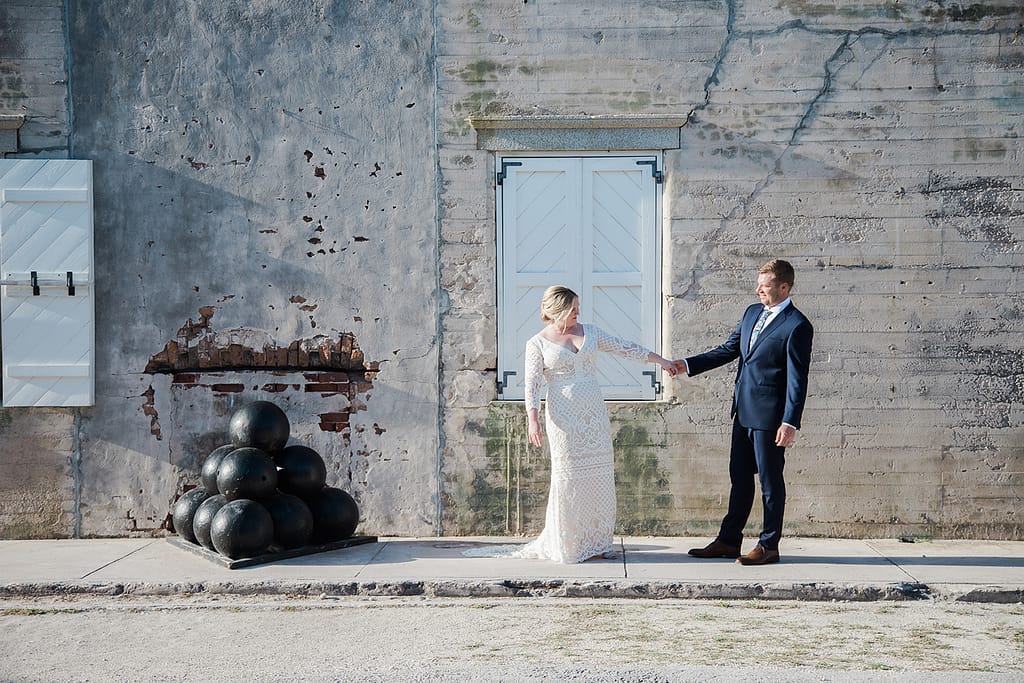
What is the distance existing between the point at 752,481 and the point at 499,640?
244 cm

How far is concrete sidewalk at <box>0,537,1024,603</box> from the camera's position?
6.39 meters

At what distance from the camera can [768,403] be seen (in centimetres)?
685

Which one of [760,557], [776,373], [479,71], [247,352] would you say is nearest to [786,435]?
[776,373]

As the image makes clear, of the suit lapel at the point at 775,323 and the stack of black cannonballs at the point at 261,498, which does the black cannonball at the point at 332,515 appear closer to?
the stack of black cannonballs at the point at 261,498

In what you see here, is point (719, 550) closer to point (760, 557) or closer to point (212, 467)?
point (760, 557)

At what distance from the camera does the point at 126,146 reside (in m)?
8.21

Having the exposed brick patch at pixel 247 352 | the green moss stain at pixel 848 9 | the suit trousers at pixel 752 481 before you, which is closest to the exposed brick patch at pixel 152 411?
the exposed brick patch at pixel 247 352

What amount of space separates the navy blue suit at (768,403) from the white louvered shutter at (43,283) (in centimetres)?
470

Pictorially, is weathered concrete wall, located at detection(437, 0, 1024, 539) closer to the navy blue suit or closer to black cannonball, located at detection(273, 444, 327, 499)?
the navy blue suit

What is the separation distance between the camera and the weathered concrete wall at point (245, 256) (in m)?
8.16

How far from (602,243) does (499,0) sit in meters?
1.93

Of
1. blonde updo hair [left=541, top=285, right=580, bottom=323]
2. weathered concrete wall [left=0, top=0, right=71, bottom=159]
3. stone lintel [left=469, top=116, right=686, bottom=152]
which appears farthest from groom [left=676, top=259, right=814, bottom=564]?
weathered concrete wall [left=0, top=0, right=71, bottom=159]

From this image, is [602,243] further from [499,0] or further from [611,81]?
[499,0]

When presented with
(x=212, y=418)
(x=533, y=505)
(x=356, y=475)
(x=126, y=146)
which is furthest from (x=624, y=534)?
(x=126, y=146)
